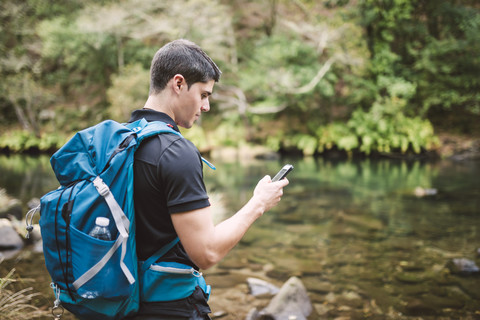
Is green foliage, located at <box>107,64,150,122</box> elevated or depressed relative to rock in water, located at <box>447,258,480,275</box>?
elevated

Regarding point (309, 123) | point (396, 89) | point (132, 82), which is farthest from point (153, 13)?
point (396, 89)

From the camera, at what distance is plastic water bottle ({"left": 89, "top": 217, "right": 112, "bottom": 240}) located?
120cm

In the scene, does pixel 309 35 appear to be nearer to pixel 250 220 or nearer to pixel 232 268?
pixel 232 268

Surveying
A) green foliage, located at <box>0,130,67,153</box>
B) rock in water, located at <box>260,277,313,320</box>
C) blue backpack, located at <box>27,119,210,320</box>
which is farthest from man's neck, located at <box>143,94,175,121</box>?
green foliage, located at <box>0,130,67,153</box>

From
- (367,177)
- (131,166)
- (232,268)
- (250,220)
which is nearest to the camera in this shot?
(131,166)

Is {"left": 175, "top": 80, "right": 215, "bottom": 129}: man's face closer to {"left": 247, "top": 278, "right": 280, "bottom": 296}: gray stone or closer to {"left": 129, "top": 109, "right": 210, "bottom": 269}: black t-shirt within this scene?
{"left": 129, "top": 109, "right": 210, "bottom": 269}: black t-shirt

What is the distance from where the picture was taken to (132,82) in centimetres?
1688

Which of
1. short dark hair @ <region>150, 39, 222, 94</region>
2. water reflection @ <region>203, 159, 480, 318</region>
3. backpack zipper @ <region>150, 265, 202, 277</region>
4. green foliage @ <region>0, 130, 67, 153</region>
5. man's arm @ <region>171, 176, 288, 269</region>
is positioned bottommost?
water reflection @ <region>203, 159, 480, 318</region>

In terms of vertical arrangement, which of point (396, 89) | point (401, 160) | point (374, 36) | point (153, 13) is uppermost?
point (153, 13)

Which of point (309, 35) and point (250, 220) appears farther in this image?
point (309, 35)

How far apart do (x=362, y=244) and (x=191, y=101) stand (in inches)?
194

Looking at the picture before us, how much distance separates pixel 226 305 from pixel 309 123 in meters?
16.4

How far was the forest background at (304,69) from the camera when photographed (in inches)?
654

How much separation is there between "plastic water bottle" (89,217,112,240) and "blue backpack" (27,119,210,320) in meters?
0.01
